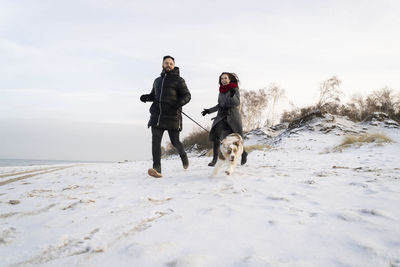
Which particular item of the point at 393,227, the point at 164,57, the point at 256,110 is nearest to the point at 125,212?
the point at 393,227

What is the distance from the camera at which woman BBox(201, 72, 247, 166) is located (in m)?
5.33

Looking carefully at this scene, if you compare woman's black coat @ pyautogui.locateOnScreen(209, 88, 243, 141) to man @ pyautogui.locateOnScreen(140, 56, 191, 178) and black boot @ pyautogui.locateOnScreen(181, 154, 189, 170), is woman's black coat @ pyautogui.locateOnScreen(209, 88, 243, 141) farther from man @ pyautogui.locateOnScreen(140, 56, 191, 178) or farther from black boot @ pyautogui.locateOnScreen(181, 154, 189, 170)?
black boot @ pyautogui.locateOnScreen(181, 154, 189, 170)

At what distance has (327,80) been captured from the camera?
31.2m

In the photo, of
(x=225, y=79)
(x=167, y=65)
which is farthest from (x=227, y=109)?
(x=167, y=65)

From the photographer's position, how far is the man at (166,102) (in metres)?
4.86

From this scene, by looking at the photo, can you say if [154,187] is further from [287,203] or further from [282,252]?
[282,252]

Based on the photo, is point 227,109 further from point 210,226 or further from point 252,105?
point 252,105

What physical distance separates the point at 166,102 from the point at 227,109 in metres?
1.54

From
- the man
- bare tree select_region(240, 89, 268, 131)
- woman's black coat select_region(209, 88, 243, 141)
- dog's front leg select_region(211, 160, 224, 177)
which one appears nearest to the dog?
dog's front leg select_region(211, 160, 224, 177)

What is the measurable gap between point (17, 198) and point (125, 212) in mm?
1971

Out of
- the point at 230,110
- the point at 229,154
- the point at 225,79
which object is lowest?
the point at 229,154

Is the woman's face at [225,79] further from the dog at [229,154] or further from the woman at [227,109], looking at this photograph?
the dog at [229,154]

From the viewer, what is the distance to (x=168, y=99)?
4.89 m

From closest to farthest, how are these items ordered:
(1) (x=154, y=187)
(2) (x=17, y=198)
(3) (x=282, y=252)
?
(3) (x=282, y=252) → (2) (x=17, y=198) → (1) (x=154, y=187)
